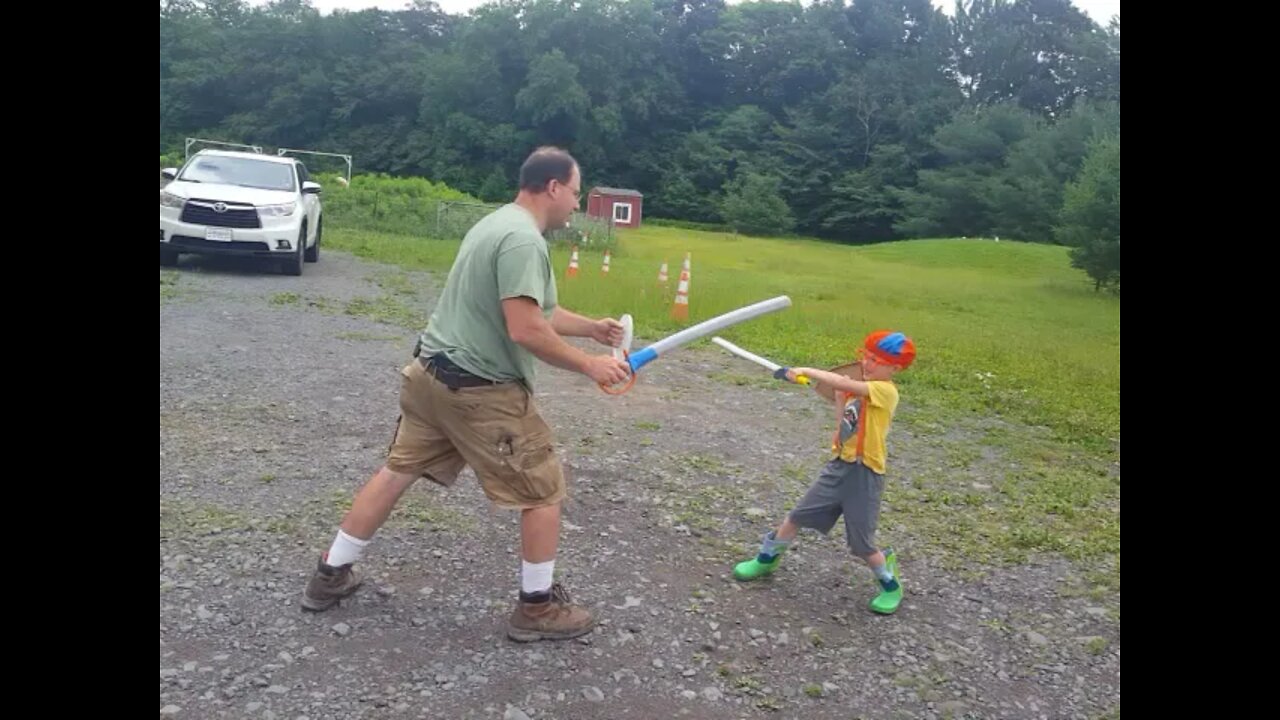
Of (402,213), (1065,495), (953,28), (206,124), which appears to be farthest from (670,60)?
(1065,495)

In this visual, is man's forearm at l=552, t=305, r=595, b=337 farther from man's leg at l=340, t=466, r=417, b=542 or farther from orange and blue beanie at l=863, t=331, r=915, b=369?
orange and blue beanie at l=863, t=331, r=915, b=369

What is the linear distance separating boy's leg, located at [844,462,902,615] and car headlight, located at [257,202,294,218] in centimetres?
1119

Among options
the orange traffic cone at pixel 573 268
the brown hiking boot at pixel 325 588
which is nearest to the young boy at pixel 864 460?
the brown hiking boot at pixel 325 588

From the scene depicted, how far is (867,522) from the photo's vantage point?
389 cm

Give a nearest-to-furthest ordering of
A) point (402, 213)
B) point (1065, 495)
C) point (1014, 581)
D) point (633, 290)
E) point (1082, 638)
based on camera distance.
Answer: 1. point (1082, 638)
2. point (1014, 581)
3. point (1065, 495)
4. point (633, 290)
5. point (402, 213)

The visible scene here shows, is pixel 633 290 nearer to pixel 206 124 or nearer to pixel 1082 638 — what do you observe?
pixel 1082 638

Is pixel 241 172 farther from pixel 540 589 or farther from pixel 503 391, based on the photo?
pixel 540 589

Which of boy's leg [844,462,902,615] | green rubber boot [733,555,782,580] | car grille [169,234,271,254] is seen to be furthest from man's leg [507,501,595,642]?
car grille [169,234,271,254]

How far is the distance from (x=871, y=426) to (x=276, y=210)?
37.0 feet

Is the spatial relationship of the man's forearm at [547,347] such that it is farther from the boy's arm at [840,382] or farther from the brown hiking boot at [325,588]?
the brown hiking boot at [325,588]

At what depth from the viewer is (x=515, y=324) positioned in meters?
3.12

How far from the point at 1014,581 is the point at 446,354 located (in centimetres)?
317

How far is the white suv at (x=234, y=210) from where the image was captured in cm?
1242

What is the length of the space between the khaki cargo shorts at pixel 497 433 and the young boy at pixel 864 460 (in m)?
1.12
